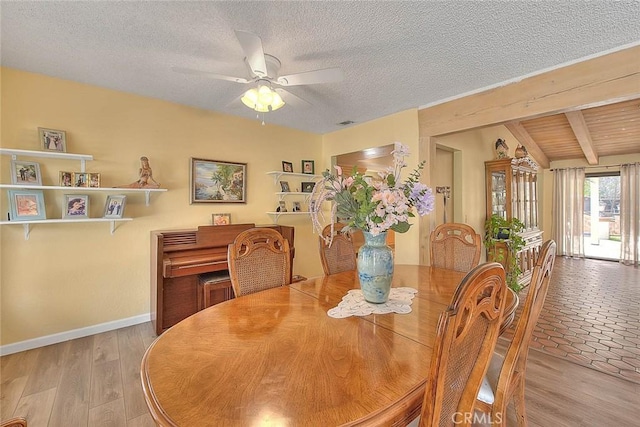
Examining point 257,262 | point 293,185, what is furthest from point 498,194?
point 257,262

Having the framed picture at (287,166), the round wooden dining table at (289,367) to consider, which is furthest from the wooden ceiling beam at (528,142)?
the round wooden dining table at (289,367)

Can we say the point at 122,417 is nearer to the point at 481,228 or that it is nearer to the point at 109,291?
the point at 109,291

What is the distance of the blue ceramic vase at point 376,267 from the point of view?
1362mm

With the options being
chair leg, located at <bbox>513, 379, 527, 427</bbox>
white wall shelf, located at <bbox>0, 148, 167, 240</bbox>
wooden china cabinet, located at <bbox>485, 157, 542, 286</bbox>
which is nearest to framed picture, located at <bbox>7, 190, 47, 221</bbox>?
white wall shelf, located at <bbox>0, 148, 167, 240</bbox>

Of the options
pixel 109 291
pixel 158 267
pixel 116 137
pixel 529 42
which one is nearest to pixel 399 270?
pixel 529 42

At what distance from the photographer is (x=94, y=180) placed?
8.36 feet

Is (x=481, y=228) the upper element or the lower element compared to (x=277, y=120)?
lower

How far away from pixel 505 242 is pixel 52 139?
5.41 metres

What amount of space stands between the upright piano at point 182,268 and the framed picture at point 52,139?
110cm

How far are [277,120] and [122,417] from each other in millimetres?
3343

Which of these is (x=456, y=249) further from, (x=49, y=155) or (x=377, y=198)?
(x=49, y=155)

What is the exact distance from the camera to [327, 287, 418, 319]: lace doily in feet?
4.30

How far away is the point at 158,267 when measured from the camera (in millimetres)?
2594

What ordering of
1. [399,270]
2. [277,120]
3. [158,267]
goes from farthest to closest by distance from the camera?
[277,120] → [158,267] → [399,270]
